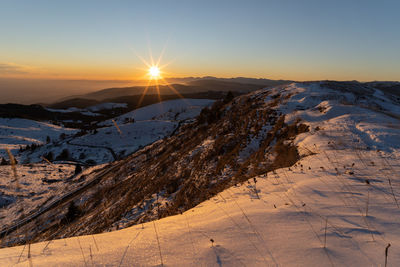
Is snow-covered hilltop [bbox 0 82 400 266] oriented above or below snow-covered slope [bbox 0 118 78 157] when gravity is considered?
above

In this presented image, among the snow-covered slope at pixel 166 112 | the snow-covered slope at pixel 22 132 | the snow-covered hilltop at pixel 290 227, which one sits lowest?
the snow-covered slope at pixel 22 132

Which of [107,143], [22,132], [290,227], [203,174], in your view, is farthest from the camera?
[22,132]

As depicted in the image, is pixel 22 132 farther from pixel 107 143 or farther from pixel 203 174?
pixel 203 174

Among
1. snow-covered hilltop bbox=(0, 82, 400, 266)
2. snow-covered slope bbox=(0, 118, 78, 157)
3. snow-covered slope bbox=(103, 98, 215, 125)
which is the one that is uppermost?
snow-covered hilltop bbox=(0, 82, 400, 266)

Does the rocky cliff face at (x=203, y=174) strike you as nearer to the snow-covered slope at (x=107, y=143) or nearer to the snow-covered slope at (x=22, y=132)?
the snow-covered slope at (x=107, y=143)

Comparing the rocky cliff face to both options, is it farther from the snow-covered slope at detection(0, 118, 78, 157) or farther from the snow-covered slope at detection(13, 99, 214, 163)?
the snow-covered slope at detection(0, 118, 78, 157)

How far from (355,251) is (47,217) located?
28747 millimetres

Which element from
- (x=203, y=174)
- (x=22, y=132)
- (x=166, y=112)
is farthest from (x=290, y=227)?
(x=22, y=132)

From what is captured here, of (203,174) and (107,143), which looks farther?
(107,143)

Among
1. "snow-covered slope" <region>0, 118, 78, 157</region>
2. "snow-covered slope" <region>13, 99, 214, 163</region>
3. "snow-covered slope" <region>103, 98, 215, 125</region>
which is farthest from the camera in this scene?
"snow-covered slope" <region>103, 98, 215, 125</region>

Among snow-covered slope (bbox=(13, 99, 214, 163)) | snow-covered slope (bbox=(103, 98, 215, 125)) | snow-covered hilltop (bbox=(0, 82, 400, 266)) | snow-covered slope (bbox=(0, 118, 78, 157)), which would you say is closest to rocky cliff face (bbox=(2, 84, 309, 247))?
snow-covered hilltop (bbox=(0, 82, 400, 266))

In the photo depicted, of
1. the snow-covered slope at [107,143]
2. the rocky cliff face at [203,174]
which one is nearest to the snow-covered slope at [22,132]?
the snow-covered slope at [107,143]

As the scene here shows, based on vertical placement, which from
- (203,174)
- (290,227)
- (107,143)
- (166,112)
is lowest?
(107,143)

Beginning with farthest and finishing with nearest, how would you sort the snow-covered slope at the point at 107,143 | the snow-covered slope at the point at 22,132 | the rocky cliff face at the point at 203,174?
the snow-covered slope at the point at 22,132, the snow-covered slope at the point at 107,143, the rocky cliff face at the point at 203,174
